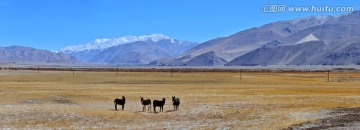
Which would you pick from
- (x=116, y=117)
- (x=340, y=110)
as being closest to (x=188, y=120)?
(x=116, y=117)

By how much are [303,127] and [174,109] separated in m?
10.7

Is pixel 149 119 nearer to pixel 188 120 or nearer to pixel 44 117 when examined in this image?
pixel 188 120

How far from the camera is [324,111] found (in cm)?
2994

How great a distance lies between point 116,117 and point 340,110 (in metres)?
14.7

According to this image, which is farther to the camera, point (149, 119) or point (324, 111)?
point (324, 111)

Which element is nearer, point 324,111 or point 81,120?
point 81,120

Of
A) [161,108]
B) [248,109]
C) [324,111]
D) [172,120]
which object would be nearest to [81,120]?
[172,120]

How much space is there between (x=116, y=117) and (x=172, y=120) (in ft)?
11.3

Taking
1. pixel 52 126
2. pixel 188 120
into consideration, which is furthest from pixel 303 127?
pixel 52 126

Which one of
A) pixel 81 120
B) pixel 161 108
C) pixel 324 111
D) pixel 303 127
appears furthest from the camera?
pixel 161 108

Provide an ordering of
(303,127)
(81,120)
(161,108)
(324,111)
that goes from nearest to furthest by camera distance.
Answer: (303,127), (81,120), (324,111), (161,108)

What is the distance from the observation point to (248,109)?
3159cm

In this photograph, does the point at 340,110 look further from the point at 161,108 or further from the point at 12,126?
the point at 12,126

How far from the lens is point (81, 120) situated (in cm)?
2597
